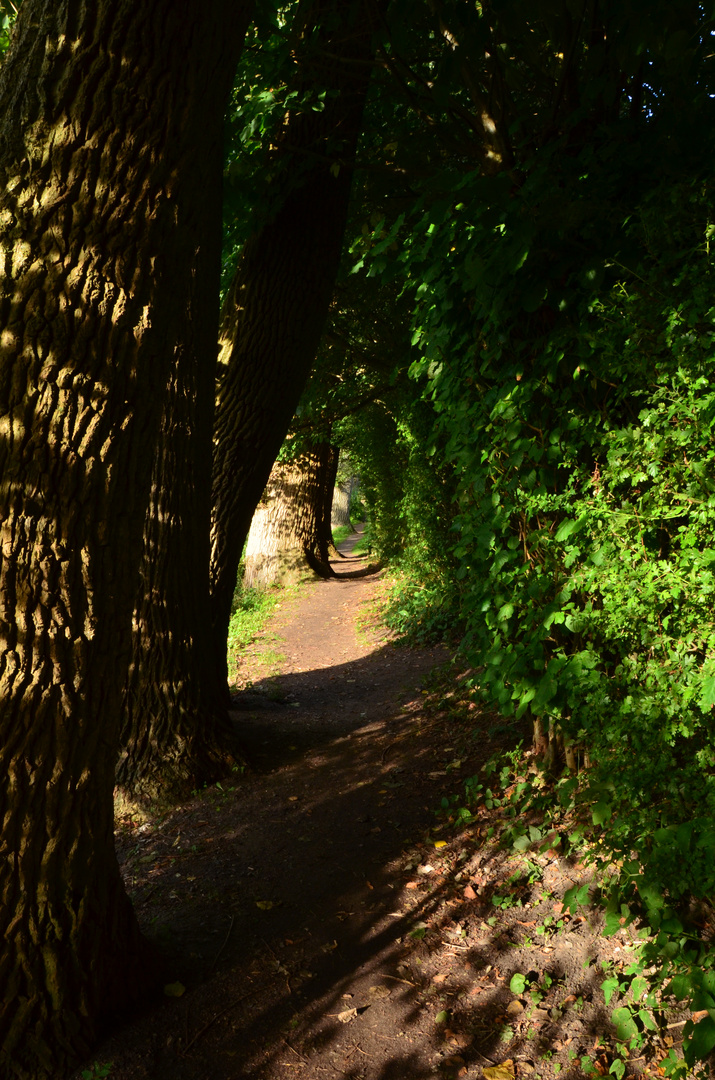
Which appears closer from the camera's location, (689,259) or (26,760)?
(26,760)

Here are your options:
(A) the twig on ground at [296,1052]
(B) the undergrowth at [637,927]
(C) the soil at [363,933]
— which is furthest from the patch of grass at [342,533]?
(A) the twig on ground at [296,1052]

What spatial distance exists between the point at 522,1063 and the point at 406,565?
9.98m

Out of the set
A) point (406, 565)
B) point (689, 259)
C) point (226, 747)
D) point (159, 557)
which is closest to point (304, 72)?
point (159, 557)

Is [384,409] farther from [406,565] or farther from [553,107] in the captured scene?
[553,107]

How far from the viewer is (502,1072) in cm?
269

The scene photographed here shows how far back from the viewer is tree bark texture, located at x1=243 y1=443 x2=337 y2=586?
53.0ft

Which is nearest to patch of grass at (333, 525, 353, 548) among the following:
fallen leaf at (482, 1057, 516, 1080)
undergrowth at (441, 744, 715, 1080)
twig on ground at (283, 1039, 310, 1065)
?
undergrowth at (441, 744, 715, 1080)

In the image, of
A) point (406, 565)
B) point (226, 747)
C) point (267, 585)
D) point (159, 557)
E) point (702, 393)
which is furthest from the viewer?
point (267, 585)

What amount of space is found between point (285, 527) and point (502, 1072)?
1392 cm

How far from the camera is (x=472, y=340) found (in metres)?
3.80

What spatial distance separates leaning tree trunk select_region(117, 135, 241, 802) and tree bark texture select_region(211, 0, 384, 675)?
71 centimetres

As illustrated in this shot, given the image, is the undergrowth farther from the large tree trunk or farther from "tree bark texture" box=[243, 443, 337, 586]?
"tree bark texture" box=[243, 443, 337, 586]

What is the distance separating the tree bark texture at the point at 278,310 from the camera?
591 centimetres

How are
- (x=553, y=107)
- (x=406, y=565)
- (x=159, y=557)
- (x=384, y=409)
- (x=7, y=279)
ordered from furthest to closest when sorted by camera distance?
1. (x=384, y=409)
2. (x=406, y=565)
3. (x=159, y=557)
4. (x=553, y=107)
5. (x=7, y=279)
